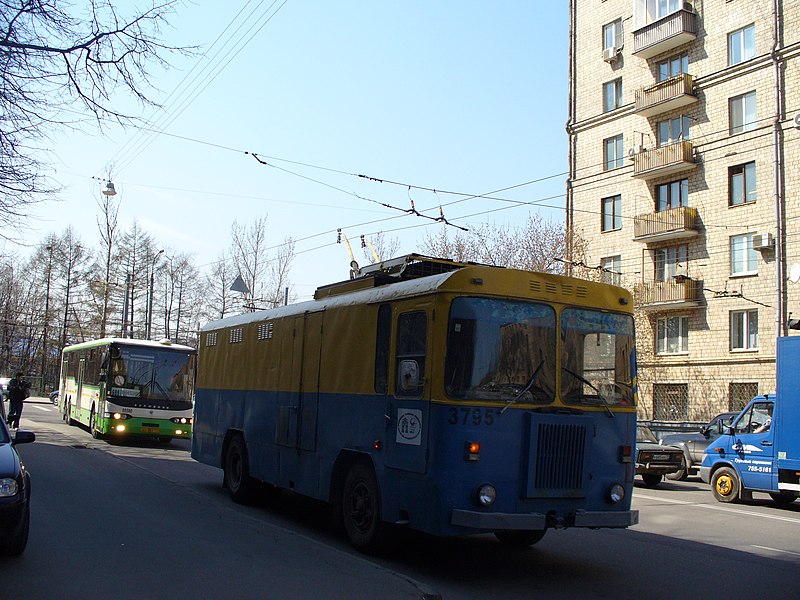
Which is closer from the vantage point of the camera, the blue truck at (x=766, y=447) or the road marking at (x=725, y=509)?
the road marking at (x=725, y=509)

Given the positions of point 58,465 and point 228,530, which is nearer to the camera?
point 228,530

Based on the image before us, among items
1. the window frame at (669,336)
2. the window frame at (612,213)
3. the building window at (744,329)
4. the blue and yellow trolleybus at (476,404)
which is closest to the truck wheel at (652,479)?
the blue and yellow trolleybus at (476,404)

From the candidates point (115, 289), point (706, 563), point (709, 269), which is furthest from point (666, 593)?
point (115, 289)

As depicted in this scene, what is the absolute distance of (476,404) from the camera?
7809 mm

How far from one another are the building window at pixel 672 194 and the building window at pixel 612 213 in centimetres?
204

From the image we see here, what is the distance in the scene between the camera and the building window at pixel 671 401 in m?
35.8

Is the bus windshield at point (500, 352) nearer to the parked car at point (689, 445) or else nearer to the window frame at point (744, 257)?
the parked car at point (689, 445)

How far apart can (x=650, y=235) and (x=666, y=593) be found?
30918mm

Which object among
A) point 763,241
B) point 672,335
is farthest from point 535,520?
point 672,335

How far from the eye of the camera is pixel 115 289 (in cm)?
5641

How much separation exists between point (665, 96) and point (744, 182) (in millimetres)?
5594

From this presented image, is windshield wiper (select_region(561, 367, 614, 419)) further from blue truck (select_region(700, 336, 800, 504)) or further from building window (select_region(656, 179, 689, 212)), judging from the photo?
building window (select_region(656, 179, 689, 212))

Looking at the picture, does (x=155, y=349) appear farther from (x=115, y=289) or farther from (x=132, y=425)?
(x=115, y=289)

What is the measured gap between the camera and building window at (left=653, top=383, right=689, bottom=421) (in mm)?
35750
